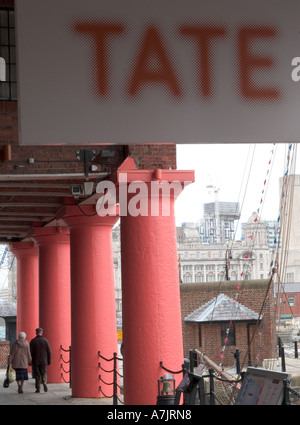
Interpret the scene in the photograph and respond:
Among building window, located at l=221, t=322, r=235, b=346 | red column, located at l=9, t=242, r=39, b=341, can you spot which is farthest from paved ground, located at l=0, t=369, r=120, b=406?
building window, located at l=221, t=322, r=235, b=346

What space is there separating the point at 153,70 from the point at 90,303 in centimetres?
849

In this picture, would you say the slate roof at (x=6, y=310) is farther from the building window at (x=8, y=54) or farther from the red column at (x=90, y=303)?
the building window at (x=8, y=54)

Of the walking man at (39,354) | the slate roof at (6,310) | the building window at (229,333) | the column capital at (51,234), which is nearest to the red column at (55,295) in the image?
the column capital at (51,234)

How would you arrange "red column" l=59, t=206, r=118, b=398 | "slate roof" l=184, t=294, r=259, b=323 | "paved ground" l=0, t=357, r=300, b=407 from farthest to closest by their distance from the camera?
"slate roof" l=184, t=294, r=259, b=323 → "red column" l=59, t=206, r=118, b=398 → "paved ground" l=0, t=357, r=300, b=407

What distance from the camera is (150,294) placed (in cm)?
1057

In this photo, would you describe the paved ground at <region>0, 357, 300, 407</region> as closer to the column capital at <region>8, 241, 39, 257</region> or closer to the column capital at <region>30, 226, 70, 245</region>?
the column capital at <region>30, 226, 70, 245</region>

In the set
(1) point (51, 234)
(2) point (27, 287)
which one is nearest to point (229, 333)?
(2) point (27, 287)

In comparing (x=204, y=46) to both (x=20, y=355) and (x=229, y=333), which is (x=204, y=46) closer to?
(x=20, y=355)

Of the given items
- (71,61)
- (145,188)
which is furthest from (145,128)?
(145,188)

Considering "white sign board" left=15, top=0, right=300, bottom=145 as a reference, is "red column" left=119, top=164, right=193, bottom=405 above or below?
below

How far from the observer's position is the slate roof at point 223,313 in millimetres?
30688

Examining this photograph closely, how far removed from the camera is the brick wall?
30.1 m

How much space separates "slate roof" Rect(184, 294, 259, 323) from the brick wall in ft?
1.03
